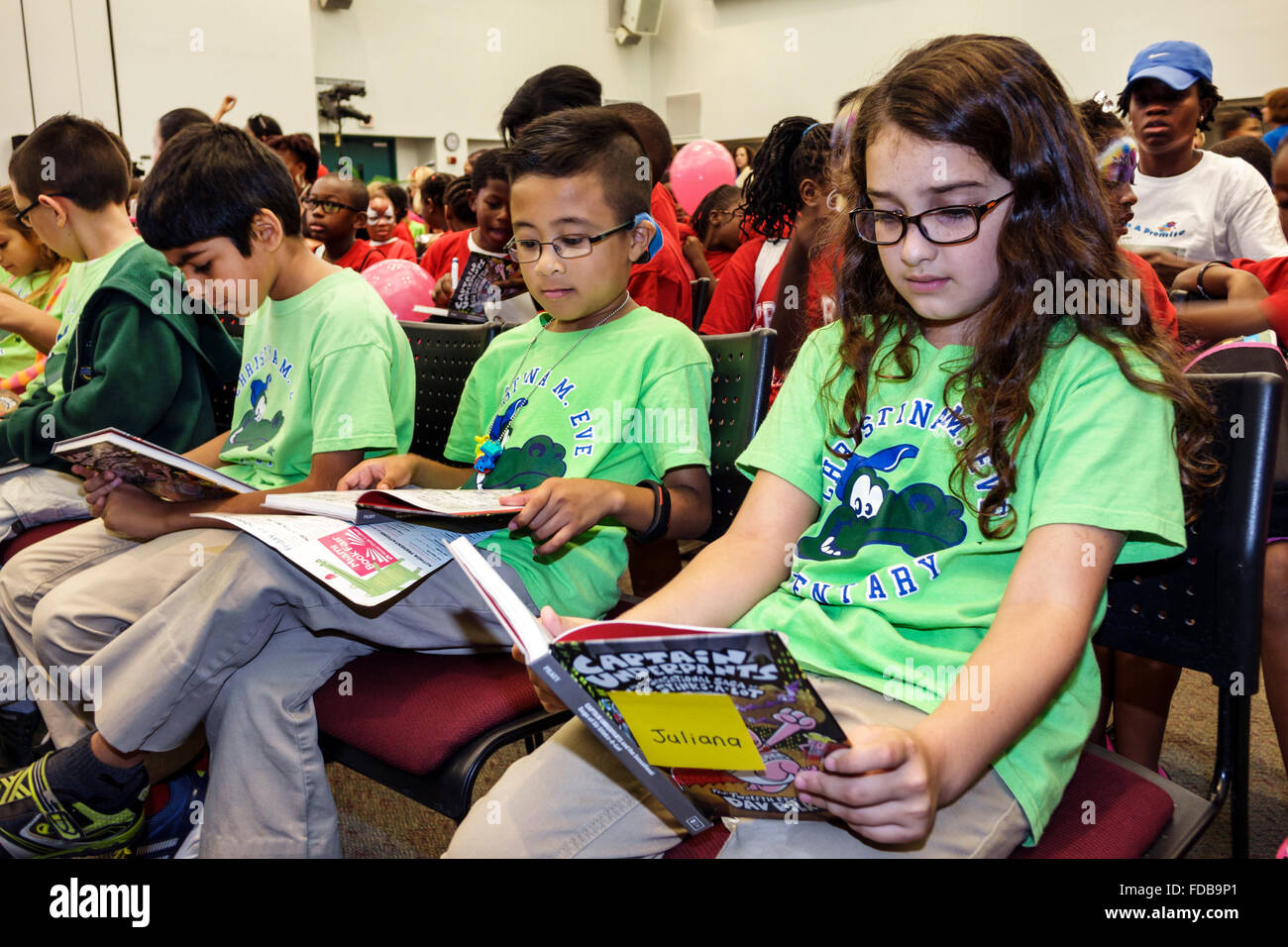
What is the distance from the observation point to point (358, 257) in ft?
12.8

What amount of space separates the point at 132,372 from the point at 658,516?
3.95 feet

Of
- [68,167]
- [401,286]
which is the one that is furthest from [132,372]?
[401,286]

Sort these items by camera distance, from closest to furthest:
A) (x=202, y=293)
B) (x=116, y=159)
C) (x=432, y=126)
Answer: (x=202, y=293), (x=116, y=159), (x=432, y=126)

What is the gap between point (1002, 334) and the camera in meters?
1.01

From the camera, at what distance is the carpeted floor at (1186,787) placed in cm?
183

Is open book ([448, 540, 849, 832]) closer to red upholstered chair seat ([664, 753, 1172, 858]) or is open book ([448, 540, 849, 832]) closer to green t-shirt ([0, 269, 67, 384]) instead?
red upholstered chair seat ([664, 753, 1172, 858])

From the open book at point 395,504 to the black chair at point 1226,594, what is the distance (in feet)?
2.33

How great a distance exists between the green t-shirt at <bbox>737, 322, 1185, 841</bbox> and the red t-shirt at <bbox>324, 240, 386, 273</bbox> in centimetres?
303

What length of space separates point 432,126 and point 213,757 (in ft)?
39.7

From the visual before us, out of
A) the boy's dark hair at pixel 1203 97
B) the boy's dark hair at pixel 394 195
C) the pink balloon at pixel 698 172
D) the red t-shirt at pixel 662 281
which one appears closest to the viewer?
the red t-shirt at pixel 662 281

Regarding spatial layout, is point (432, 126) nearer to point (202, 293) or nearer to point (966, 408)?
point (202, 293)

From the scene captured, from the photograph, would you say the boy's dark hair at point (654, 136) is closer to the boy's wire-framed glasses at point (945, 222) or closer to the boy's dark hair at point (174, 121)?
the boy's wire-framed glasses at point (945, 222)

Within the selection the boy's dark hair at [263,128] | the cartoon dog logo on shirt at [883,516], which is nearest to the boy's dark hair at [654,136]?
the cartoon dog logo on shirt at [883,516]

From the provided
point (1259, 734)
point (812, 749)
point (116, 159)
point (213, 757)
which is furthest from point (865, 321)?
point (116, 159)
